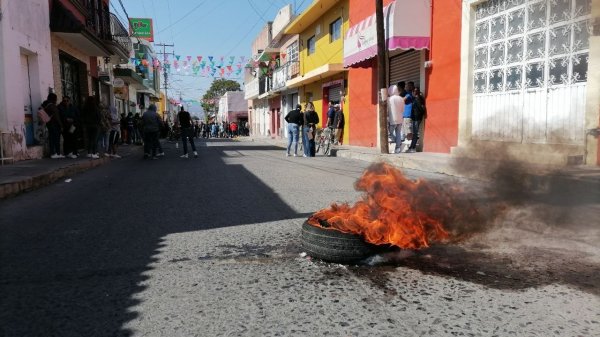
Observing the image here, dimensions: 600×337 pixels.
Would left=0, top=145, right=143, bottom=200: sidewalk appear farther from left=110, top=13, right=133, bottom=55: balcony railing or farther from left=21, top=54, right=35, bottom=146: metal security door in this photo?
→ left=110, top=13, right=133, bottom=55: balcony railing

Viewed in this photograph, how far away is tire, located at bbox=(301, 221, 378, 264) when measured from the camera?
128 inches

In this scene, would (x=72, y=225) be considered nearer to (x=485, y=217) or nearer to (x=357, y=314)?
(x=357, y=314)

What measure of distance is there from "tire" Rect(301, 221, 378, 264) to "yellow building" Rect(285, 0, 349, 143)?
1717cm

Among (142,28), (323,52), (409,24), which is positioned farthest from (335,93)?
(142,28)

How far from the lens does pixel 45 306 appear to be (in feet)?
8.73

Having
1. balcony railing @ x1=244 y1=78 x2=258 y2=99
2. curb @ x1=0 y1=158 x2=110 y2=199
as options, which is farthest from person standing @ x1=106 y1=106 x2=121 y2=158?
balcony railing @ x1=244 y1=78 x2=258 y2=99

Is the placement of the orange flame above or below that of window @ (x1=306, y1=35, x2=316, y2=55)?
below

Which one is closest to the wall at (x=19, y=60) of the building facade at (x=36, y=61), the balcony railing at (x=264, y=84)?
the building facade at (x=36, y=61)

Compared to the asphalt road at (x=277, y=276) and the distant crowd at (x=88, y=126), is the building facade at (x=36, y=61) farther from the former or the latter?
the asphalt road at (x=277, y=276)

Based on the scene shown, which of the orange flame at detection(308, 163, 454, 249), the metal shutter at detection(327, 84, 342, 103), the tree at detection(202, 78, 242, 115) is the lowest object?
the orange flame at detection(308, 163, 454, 249)

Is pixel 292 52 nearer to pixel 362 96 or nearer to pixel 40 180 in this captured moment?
pixel 362 96

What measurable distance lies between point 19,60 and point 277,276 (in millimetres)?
11211

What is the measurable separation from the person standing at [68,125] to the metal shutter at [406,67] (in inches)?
390

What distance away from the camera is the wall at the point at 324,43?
2045 cm
